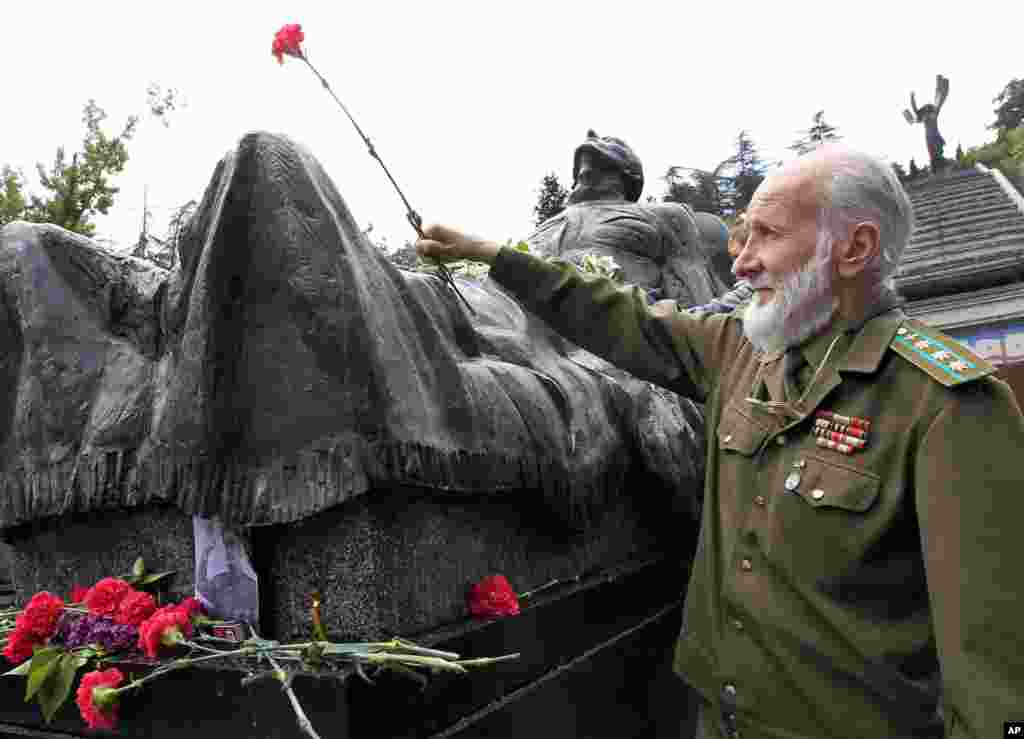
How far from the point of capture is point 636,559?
3387 millimetres

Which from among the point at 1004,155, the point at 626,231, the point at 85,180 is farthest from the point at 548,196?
the point at 1004,155

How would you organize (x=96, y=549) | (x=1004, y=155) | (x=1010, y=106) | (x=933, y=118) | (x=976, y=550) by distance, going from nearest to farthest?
1. (x=976, y=550)
2. (x=96, y=549)
3. (x=933, y=118)
4. (x=1004, y=155)
5. (x=1010, y=106)

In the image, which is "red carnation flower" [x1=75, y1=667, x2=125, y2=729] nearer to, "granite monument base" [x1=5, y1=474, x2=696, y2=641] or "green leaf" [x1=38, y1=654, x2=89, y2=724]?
"green leaf" [x1=38, y1=654, x2=89, y2=724]

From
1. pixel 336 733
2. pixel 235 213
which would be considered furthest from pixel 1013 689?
pixel 235 213

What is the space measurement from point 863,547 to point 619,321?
887mm

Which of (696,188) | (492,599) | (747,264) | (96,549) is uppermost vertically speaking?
(696,188)

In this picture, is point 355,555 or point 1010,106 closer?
point 355,555

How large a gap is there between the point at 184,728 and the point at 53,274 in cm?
123

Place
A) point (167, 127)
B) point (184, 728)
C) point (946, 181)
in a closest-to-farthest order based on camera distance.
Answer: point (184, 728) → point (167, 127) → point (946, 181)

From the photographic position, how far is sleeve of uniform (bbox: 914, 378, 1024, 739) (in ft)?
4.48

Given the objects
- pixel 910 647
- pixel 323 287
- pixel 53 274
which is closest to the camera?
pixel 910 647

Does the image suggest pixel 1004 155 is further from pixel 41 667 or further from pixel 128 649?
pixel 41 667

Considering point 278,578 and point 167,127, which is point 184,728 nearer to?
point 278,578

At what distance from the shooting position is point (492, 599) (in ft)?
7.81
